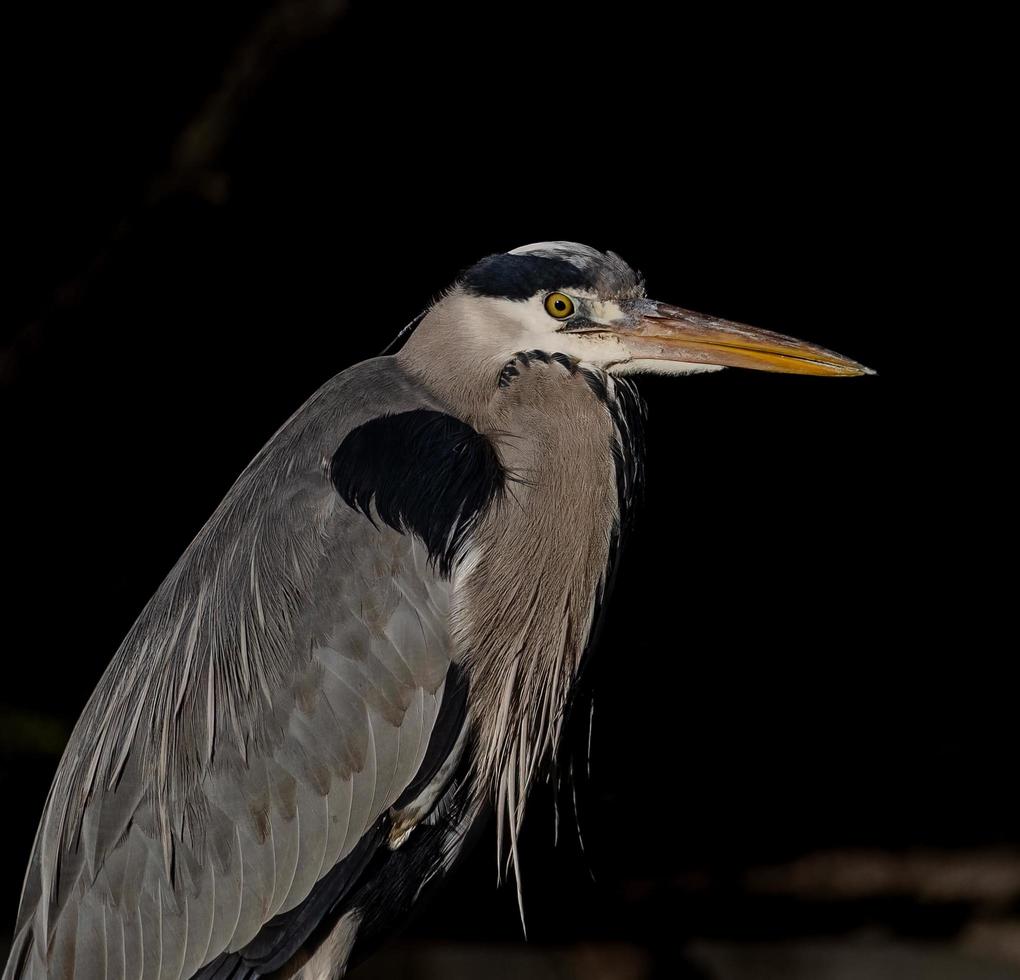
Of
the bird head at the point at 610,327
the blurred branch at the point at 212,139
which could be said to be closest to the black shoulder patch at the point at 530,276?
the bird head at the point at 610,327

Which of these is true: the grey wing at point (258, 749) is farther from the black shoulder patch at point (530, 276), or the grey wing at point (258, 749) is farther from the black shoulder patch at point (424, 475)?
the black shoulder patch at point (530, 276)

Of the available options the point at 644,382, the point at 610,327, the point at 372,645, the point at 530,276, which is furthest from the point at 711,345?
the point at 644,382

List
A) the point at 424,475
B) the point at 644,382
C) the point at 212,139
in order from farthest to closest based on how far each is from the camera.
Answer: the point at 644,382
the point at 212,139
the point at 424,475

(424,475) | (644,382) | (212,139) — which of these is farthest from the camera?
(644,382)

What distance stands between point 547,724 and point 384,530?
431 millimetres

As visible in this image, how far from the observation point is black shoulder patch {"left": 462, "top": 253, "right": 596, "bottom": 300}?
2.07 m

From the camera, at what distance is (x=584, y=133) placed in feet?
11.4

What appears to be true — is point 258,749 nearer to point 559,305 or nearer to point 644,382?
point 559,305

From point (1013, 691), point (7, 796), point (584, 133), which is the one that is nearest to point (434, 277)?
point (584, 133)

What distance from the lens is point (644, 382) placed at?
4098 mm

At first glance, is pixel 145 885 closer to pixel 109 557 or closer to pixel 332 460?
pixel 332 460

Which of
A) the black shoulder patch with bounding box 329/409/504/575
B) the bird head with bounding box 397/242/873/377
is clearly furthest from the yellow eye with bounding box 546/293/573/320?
the black shoulder patch with bounding box 329/409/504/575

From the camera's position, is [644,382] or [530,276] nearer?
[530,276]

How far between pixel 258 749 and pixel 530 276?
828 millimetres
